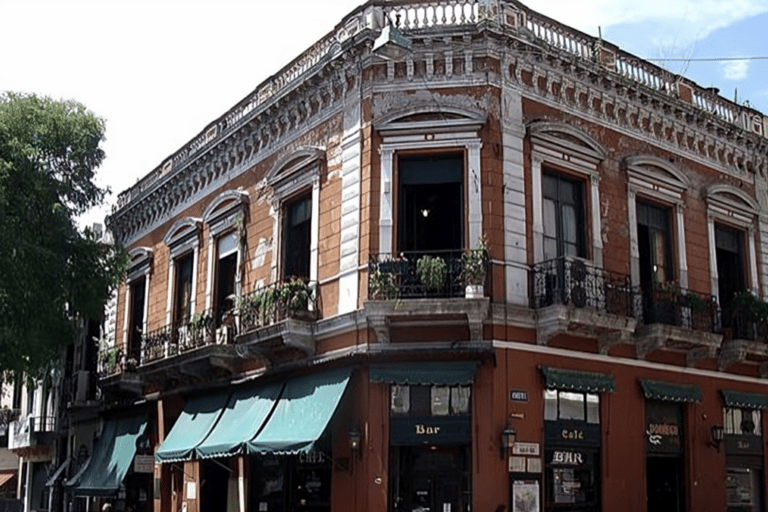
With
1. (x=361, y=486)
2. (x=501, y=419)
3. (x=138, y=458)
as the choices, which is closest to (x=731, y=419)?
(x=501, y=419)

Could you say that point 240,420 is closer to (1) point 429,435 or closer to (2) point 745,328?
(1) point 429,435

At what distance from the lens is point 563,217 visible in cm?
1736

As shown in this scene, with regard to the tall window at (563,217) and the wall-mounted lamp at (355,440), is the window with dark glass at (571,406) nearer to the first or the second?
the tall window at (563,217)

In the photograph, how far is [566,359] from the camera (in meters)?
16.3

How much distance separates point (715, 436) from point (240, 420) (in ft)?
30.8

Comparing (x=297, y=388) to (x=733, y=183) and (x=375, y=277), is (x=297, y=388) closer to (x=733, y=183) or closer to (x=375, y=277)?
(x=375, y=277)

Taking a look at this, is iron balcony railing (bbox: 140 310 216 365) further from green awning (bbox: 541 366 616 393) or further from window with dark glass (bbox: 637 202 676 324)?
window with dark glass (bbox: 637 202 676 324)

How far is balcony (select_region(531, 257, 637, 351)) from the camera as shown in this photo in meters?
15.6

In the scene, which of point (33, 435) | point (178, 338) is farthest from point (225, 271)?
point (33, 435)

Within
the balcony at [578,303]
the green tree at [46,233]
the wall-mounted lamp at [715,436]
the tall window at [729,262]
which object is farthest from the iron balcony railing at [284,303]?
the tall window at [729,262]

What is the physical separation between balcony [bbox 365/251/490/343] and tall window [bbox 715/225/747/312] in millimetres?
7567

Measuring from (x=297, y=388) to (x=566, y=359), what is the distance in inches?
194

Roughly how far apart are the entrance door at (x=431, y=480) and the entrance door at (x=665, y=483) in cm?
415

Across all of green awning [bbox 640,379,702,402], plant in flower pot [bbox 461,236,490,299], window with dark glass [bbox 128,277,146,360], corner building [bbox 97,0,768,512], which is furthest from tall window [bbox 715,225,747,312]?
window with dark glass [bbox 128,277,146,360]
